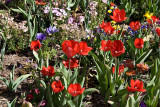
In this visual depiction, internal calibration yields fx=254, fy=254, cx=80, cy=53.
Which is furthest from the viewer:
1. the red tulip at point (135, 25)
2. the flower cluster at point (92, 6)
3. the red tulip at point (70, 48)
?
the flower cluster at point (92, 6)

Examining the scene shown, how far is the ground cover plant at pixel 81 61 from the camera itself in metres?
2.34

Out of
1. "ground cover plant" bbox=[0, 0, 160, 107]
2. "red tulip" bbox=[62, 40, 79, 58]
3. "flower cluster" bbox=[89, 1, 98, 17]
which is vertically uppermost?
"flower cluster" bbox=[89, 1, 98, 17]

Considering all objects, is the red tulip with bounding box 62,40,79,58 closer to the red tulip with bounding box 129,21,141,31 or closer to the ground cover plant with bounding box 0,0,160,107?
the ground cover plant with bounding box 0,0,160,107

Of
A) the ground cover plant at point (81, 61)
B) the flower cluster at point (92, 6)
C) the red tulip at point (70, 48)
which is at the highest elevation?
the flower cluster at point (92, 6)

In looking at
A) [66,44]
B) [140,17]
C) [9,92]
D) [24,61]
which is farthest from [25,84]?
[140,17]

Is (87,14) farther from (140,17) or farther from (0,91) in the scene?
(0,91)

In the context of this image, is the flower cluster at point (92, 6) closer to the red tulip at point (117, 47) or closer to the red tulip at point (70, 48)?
the red tulip at point (117, 47)

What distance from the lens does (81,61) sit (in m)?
3.40

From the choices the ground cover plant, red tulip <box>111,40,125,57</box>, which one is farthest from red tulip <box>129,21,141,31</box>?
red tulip <box>111,40,125,57</box>

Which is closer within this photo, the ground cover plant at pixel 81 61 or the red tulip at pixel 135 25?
the ground cover plant at pixel 81 61

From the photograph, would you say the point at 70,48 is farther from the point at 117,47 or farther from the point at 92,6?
the point at 92,6

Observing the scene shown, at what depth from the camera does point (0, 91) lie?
295 cm

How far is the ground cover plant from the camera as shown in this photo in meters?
2.34

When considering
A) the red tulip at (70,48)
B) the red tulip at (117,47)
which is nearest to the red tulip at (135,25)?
the red tulip at (117,47)
